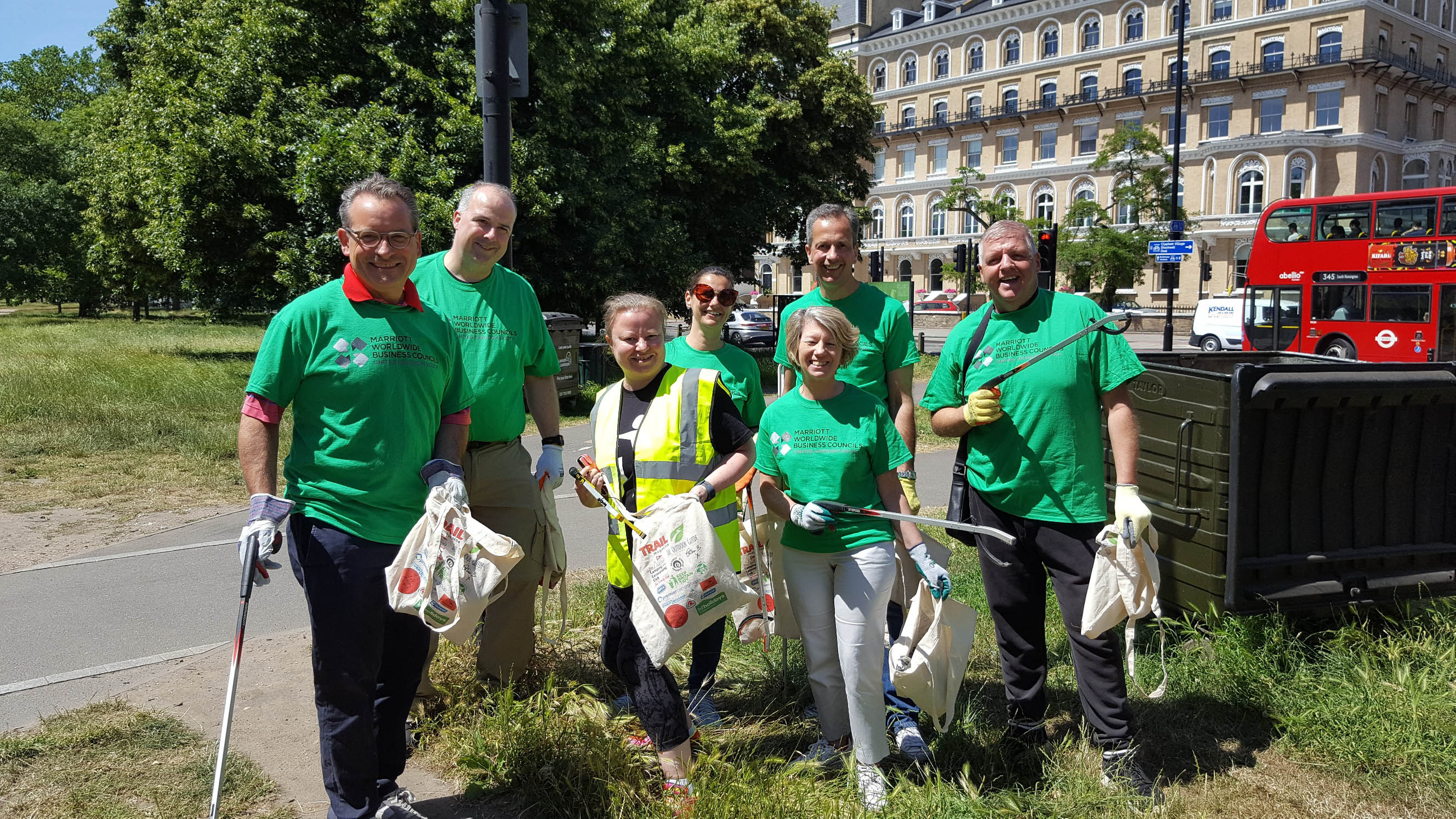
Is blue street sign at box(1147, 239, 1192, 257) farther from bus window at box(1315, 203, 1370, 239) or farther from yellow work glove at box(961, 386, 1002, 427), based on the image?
yellow work glove at box(961, 386, 1002, 427)

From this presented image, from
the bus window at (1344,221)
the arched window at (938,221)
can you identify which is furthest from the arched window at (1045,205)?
the bus window at (1344,221)

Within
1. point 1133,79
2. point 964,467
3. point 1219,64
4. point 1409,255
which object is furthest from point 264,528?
point 1133,79

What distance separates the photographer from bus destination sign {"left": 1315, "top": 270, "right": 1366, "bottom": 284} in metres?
20.8

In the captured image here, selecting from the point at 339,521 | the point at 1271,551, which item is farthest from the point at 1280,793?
the point at 339,521

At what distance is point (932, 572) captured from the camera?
10.6 ft

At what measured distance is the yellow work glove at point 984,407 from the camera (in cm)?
335

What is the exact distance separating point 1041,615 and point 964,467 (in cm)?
59

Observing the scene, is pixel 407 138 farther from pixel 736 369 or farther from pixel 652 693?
pixel 652 693

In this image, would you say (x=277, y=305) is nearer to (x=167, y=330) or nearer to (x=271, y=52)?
(x=271, y=52)

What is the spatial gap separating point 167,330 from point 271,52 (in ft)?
76.5

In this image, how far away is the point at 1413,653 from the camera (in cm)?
431

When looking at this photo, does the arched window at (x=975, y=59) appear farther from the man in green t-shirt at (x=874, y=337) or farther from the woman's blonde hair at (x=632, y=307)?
the woman's blonde hair at (x=632, y=307)

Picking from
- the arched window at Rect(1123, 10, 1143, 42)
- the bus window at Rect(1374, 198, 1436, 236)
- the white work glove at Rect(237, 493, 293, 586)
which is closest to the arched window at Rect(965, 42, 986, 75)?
the arched window at Rect(1123, 10, 1143, 42)

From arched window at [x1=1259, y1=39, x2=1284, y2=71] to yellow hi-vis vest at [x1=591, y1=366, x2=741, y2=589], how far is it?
57448 millimetres
